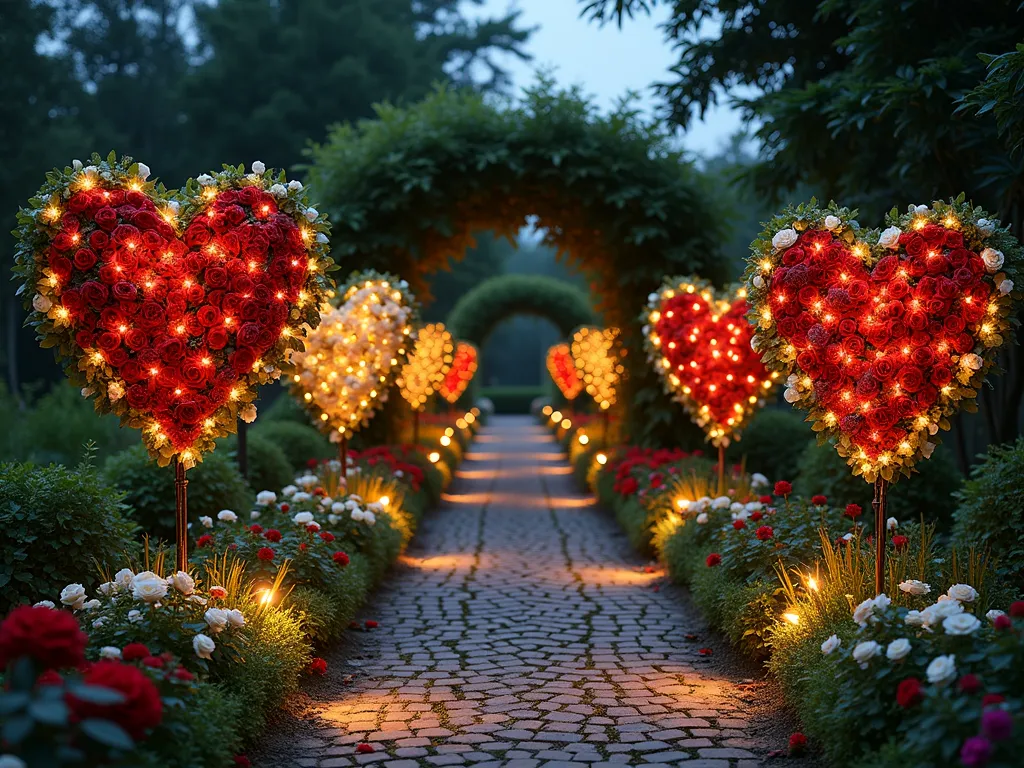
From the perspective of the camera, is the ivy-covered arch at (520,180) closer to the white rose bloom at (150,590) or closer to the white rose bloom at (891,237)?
the white rose bloom at (891,237)

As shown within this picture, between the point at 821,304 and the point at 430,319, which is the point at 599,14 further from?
the point at 430,319

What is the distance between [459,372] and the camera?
2477 cm

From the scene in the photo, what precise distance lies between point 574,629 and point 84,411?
8744 millimetres

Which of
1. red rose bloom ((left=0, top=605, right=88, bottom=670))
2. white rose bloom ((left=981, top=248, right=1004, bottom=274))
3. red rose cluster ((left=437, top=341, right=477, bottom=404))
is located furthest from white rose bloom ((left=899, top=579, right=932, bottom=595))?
red rose cluster ((left=437, top=341, right=477, bottom=404))

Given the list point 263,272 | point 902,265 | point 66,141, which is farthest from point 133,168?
point 66,141

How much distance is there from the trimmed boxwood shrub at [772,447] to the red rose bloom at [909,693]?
8.53 m

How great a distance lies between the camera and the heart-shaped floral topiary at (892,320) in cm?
471

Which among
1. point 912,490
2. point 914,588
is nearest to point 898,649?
point 914,588

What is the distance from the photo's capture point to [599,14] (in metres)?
9.16

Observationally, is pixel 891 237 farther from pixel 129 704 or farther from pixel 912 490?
pixel 912 490

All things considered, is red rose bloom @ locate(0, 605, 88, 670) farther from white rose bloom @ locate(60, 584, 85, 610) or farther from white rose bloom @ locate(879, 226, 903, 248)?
white rose bloom @ locate(879, 226, 903, 248)

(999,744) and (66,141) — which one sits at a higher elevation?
(66,141)

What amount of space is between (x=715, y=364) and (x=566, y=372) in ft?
55.8

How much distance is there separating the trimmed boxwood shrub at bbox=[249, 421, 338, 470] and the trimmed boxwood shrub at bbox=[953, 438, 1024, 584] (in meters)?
7.30
